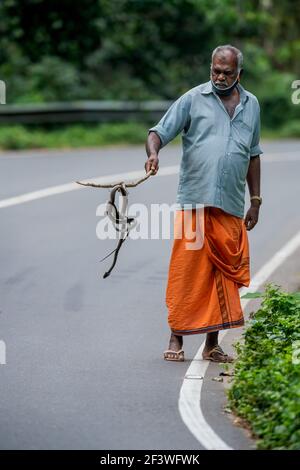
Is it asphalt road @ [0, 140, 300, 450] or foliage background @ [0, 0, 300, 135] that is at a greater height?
asphalt road @ [0, 140, 300, 450]

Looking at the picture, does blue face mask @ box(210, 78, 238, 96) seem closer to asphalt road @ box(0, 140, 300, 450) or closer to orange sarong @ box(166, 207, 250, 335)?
orange sarong @ box(166, 207, 250, 335)

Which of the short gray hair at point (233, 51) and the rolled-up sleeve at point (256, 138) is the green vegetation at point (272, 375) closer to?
the rolled-up sleeve at point (256, 138)

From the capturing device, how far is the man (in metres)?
9.02

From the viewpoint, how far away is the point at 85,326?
34.0 ft

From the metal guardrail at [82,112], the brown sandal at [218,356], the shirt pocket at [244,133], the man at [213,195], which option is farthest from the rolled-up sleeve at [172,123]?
the metal guardrail at [82,112]

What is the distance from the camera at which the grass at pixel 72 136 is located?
82.4 ft

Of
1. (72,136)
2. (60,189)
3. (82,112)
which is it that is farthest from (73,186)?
(82,112)

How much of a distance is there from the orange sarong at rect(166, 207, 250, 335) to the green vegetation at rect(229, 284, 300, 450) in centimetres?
26

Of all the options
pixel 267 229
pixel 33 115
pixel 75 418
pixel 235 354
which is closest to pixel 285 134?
pixel 33 115

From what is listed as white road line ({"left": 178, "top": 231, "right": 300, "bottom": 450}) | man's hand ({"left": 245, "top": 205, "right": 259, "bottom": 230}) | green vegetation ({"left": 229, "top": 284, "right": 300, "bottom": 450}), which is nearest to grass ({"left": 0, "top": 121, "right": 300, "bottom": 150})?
white road line ({"left": 178, "top": 231, "right": 300, "bottom": 450})

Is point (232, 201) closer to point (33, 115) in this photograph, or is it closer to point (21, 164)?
point (21, 164)

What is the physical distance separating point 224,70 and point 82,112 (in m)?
19.9

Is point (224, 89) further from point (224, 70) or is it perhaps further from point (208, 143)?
point (208, 143)

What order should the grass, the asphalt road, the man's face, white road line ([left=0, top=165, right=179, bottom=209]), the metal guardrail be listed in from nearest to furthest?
1. the asphalt road
2. the man's face
3. white road line ([left=0, top=165, right=179, bottom=209])
4. the grass
5. the metal guardrail
